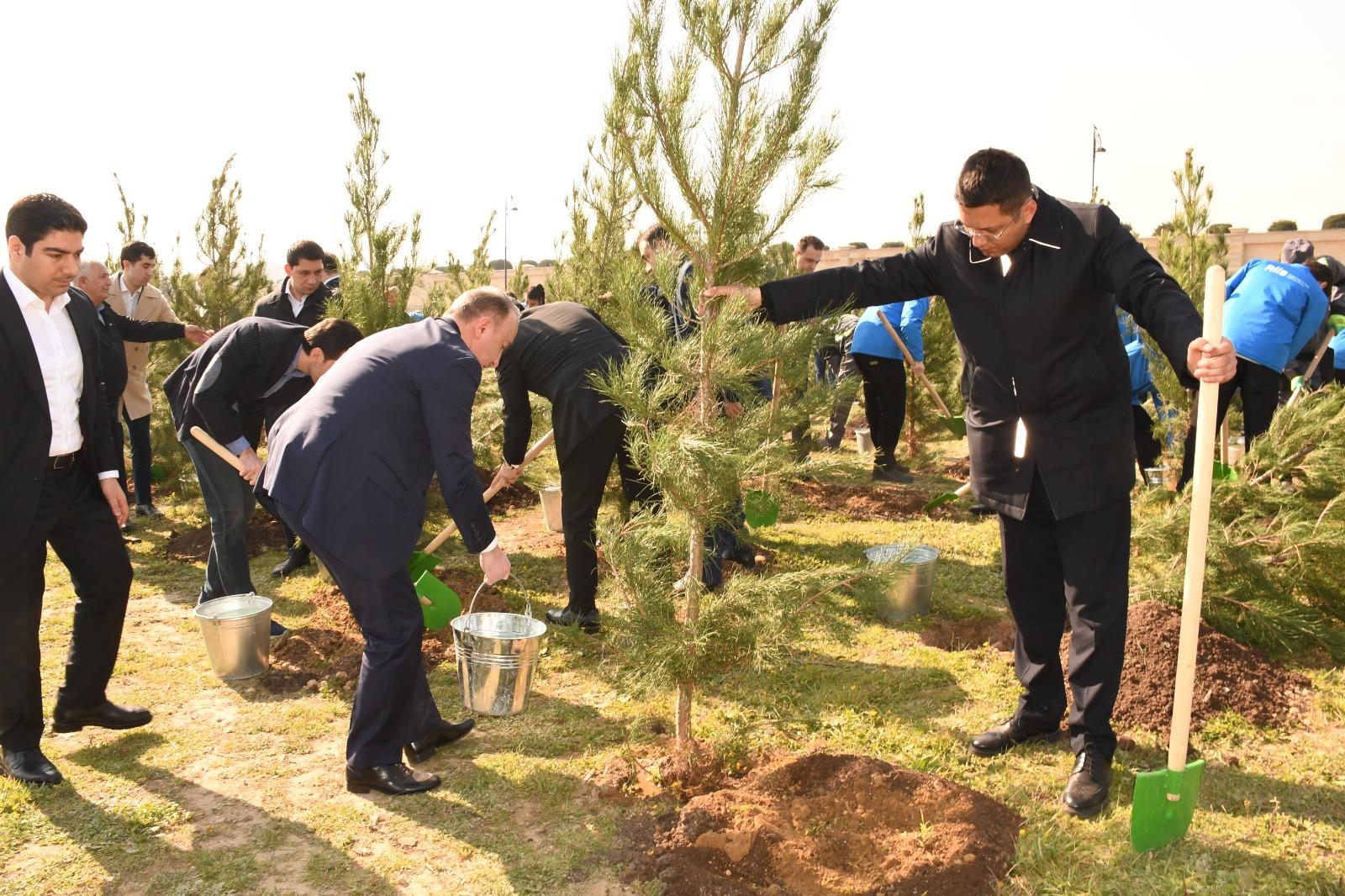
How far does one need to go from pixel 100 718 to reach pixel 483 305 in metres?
2.38

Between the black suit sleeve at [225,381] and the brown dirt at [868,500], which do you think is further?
the brown dirt at [868,500]

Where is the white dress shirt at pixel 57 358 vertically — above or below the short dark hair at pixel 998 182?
below

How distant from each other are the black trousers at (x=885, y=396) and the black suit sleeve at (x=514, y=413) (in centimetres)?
395

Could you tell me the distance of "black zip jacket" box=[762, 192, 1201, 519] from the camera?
3.27 m

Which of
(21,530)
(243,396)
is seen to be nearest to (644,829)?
(21,530)

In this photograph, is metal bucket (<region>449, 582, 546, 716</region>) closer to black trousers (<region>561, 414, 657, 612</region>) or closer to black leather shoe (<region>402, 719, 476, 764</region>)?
black leather shoe (<region>402, 719, 476, 764</region>)

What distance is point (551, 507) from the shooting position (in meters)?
7.09

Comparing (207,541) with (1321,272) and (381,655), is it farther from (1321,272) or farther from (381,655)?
(1321,272)

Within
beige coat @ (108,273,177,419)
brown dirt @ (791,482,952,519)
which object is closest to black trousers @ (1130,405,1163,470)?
brown dirt @ (791,482,952,519)

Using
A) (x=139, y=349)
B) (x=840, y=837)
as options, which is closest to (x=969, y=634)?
(x=840, y=837)

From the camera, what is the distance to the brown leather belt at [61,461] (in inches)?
143

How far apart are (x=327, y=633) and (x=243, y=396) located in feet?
4.32

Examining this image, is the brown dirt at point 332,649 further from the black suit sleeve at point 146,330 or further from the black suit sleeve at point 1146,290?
the black suit sleeve at point 1146,290

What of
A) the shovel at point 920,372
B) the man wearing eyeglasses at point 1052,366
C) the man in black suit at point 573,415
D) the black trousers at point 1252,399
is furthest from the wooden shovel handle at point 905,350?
the man wearing eyeglasses at point 1052,366
